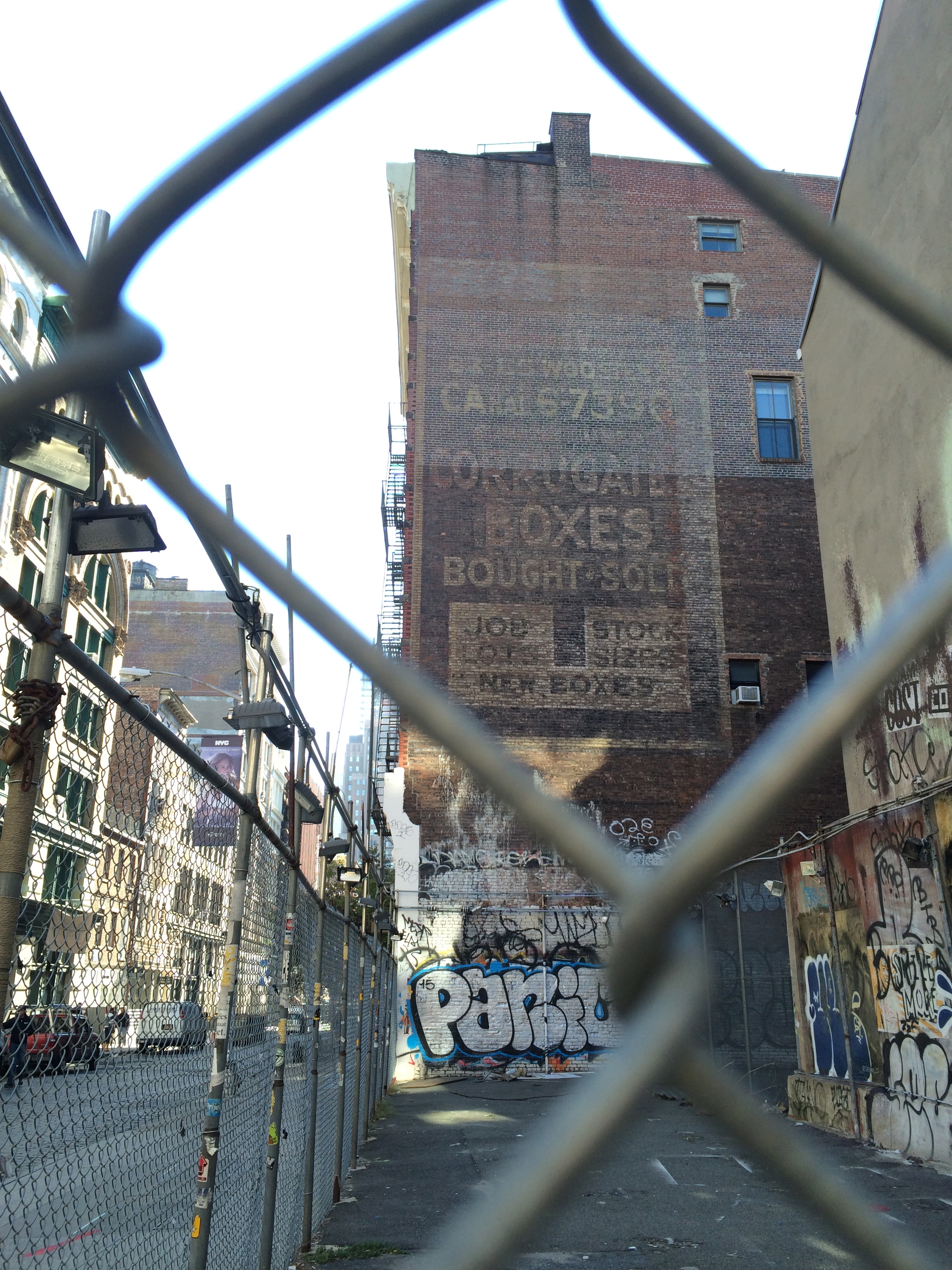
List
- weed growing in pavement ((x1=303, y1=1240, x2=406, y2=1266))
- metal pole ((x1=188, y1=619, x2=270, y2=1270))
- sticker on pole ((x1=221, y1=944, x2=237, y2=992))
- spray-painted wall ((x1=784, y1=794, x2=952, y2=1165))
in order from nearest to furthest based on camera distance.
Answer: metal pole ((x1=188, y1=619, x2=270, y2=1270)) < sticker on pole ((x1=221, y1=944, x2=237, y2=992)) < weed growing in pavement ((x1=303, y1=1240, x2=406, y2=1266)) < spray-painted wall ((x1=784, y1=794, x2=952, y2=1165))

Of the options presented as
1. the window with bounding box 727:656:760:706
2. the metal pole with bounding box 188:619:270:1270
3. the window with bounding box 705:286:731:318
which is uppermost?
the window with bounding box 705:286:731:318

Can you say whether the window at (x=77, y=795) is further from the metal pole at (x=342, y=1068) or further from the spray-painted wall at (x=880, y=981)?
the spray-painted wall at (x=880, y=981)

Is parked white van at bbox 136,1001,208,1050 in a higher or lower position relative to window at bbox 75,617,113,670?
lower

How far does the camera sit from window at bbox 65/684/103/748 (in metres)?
2.44

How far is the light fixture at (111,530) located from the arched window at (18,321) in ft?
11.5

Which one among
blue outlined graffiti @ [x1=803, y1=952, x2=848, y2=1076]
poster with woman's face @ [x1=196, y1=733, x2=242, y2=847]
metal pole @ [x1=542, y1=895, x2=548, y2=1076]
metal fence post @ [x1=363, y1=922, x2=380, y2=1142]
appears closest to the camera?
poster with woman's face @ [x1=196, y1=733, x2=242, y2=847]

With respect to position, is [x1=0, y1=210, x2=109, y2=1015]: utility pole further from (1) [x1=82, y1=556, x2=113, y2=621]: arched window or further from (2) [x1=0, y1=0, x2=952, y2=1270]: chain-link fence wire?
(1) [x1=82, y1=556, x2=113, y2=621]: arched window

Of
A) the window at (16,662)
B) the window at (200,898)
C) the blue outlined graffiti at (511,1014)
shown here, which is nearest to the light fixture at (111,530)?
the window at (16,662)

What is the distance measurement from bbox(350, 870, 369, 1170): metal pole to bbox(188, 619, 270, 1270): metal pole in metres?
6.41

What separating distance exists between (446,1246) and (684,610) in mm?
23707

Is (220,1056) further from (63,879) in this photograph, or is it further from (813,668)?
(813,668)

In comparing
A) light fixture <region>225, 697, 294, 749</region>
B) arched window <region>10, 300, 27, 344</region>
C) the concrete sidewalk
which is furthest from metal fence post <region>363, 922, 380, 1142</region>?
arched window <region>10, 300, 27, 344</region>

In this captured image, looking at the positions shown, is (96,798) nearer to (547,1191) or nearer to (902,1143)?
(547,1191)

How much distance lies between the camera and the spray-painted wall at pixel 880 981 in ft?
31.9
